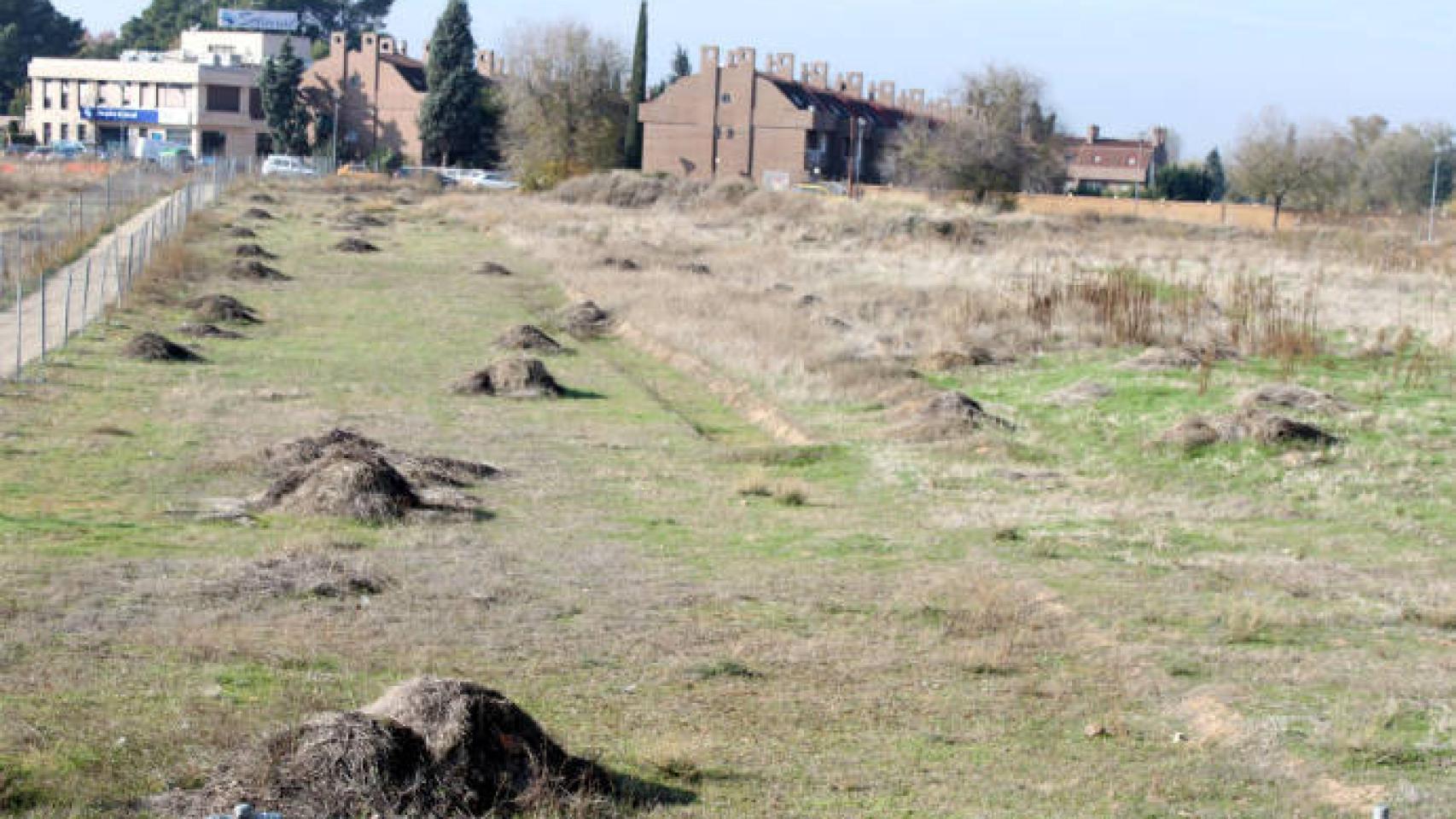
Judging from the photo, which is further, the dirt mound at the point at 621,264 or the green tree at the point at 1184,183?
the green tree at the point at 1184,183

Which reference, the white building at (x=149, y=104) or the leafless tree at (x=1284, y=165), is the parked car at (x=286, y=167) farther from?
the leafless tree at (x=1284, y=165)

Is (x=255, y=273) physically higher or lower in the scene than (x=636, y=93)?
lower

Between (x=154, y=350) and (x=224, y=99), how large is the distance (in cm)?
10401

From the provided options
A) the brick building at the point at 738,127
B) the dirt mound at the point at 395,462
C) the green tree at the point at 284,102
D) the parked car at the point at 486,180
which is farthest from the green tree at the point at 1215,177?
the dirt mound at the point at 395,462

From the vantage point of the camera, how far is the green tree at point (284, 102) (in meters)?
115

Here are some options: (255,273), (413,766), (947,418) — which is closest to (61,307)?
(255,273)

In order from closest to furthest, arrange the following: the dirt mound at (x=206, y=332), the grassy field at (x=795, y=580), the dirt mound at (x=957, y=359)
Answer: the grassy field at (x=795, y=580) < the dirt mound at (x=957, y=359) < the dirt mound at (x=206, y=332)

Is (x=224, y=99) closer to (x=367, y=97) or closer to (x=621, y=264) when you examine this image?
(x=367, y=97)

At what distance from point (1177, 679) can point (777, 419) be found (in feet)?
44.6

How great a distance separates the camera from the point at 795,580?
1423cm

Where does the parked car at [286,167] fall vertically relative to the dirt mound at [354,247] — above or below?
above

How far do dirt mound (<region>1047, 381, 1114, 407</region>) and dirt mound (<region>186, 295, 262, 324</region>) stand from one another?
58.8 feet

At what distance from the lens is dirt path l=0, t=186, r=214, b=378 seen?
25.1 meters

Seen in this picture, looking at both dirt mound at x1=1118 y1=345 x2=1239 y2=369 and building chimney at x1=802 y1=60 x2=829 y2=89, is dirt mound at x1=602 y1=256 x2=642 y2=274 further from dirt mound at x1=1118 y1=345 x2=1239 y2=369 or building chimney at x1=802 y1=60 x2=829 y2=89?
building chimney at x1=802 y1=60 x2=829 y2=89
